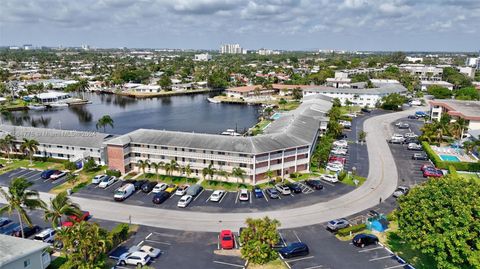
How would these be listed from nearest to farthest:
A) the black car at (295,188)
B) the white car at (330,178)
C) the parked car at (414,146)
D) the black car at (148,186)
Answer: the black car at (295,188) → the black car at (148,186) → the white car at (330,178) → the parked car at (414,146)

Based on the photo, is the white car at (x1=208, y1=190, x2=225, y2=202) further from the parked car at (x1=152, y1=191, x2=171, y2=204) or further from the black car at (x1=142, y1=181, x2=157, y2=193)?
the black car at (x1=142, y1=181, x2=157, y2=193)

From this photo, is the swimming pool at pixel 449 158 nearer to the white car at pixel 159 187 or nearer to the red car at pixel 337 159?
the red car at pixel 337 159

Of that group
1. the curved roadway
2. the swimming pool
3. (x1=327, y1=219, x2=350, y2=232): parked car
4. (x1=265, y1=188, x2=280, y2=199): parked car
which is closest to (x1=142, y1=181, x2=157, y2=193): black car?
the curved roadway

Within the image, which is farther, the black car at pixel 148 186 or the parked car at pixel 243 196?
the black car at pixel 148 186

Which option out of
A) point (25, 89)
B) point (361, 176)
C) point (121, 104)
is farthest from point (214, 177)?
point (25, 89)

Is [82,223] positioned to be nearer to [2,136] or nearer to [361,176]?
[361,176]

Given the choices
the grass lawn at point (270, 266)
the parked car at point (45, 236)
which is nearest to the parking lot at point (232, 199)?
the parked car at point (45, 236)

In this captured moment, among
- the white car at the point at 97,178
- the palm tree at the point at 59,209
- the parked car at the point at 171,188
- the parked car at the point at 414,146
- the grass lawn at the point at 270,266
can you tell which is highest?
the palm tree at the point at 59,209
